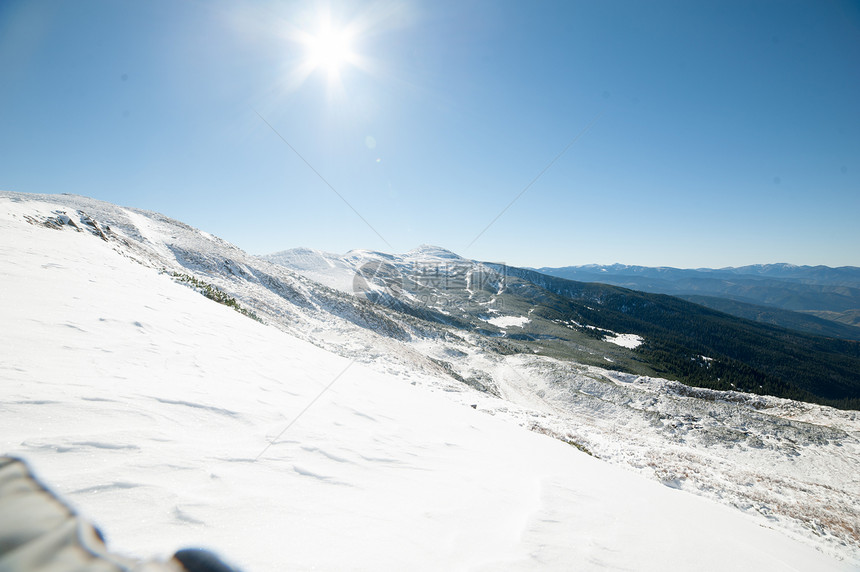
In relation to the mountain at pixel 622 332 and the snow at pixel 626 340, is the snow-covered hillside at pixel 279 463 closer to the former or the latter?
the mountain at pixel 622 332

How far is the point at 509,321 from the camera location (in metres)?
96.8

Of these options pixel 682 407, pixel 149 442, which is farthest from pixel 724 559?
pixel 682 407

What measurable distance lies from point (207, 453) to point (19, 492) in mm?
1368

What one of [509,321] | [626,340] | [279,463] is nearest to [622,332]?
[626,340]

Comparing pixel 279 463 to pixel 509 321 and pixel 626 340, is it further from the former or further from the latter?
pixel 626 340

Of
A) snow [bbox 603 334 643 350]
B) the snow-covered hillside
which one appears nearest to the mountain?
snow [bbox 603 334 643 350]

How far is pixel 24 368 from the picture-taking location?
3346mm

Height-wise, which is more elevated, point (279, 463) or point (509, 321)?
point (279, 463)

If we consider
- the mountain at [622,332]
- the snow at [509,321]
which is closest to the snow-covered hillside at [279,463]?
the mountain at [622,332]

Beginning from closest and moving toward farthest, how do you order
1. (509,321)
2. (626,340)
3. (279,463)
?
(279,463)
(509,321)
(626,340)

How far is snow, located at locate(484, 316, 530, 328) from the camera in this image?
92.0 meters

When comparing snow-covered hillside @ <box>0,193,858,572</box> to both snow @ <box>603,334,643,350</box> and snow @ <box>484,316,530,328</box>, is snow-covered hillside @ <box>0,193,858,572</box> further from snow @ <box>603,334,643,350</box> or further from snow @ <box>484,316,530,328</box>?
snow @ <box>603,334,643,350</box>

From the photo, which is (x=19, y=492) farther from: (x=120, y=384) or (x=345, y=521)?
(x=120, y=384)

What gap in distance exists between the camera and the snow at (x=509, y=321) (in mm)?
91988
